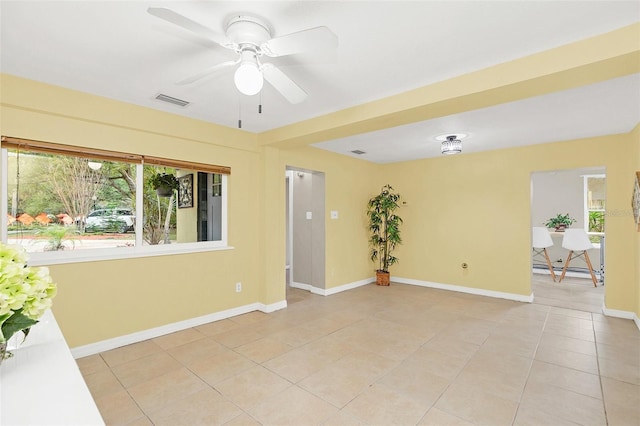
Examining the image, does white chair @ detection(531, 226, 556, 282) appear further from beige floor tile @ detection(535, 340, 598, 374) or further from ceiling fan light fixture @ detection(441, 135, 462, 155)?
beige floor tile @ detection(535, 340, 598, 374)

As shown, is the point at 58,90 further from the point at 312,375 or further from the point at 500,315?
the point at 500,315

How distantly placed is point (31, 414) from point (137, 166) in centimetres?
292

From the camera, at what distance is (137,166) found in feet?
Result: 10.8

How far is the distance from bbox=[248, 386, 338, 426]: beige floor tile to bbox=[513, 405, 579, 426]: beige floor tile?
1.22 meters

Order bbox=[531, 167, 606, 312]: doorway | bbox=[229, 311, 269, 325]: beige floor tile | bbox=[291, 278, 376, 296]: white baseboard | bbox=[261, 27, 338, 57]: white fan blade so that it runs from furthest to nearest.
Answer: bbox=[531, 167, 606, 312]: doorway
bbox=[291, 278, 376, 296]: white baseboard
bbox=[229, 311, 269, 325]: beige floor tile
bbox=[261, 27, 338, 57]: white fan blade

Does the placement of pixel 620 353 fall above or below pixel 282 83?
below

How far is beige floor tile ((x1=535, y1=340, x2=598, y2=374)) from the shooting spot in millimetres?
2723

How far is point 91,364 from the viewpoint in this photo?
273cm

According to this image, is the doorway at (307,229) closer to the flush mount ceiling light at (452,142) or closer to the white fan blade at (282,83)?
the flush mount ceiling light at (452,142)

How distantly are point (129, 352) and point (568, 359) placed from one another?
415cm

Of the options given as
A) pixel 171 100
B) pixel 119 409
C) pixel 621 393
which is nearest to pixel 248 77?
pixel 171 100

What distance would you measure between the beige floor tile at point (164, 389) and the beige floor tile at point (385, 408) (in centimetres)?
119

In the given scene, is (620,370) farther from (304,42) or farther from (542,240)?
(542,240)

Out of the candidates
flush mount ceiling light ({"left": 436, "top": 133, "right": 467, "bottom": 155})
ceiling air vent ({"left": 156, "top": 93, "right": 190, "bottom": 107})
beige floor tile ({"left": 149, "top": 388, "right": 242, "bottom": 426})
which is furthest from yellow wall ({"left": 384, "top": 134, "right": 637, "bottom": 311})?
beige floor tile ({"left": 149, "top": 388, "right": 242, "bottom": 426})
